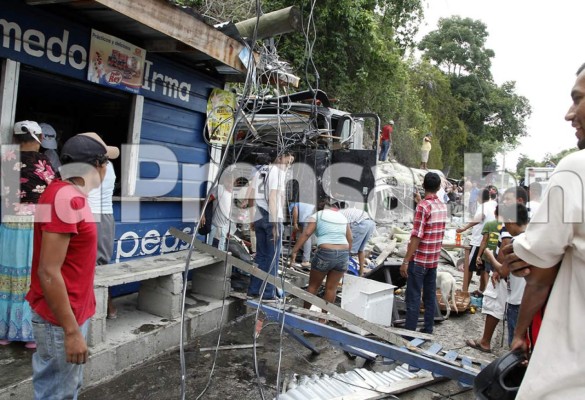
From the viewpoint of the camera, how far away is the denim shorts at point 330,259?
527cm

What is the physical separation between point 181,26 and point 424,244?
11.9ft

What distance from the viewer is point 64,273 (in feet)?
7.11

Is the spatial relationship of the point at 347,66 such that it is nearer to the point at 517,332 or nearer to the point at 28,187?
the point at 28,187

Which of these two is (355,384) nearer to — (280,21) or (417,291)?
(417,291)

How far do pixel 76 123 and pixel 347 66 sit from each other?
30.6ft

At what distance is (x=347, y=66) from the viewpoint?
1405cm

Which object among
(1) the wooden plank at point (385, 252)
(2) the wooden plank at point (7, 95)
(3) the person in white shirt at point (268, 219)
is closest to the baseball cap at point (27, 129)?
(2) the wooden plank at point (7, 95)

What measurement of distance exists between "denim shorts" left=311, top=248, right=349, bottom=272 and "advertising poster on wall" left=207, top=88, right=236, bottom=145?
7.22ft

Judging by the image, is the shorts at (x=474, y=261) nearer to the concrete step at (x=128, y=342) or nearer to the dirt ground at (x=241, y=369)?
the dirt ground at (x=241, y=369)

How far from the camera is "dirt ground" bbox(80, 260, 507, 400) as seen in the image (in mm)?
3695

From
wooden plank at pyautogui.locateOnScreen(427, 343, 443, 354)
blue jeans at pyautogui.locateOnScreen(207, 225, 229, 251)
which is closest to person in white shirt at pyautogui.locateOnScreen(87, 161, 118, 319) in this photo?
blue jeans at pyautogui.locateOnScreen(207, 225, 229, 251)

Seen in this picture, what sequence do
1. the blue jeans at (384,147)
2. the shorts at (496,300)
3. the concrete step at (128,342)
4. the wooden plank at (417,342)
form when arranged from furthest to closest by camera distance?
the blue jeans at (384,147) → the shorts at (496,300) → the wooden plank at (417,342) → the concrete step at (128,342)

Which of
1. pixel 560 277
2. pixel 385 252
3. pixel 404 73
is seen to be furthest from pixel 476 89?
pixel 560 277

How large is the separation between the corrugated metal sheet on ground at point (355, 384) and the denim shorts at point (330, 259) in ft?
4.80
